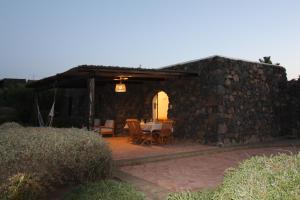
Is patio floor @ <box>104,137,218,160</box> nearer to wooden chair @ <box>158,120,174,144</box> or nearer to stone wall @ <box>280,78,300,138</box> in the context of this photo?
wooden chair @ <box>158,120,174,144</box>

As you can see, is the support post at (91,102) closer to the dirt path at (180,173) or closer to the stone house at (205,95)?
the stone house at (205,95)

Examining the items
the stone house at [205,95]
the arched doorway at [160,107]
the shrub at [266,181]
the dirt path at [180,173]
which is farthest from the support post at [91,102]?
the shrub at [266,181]

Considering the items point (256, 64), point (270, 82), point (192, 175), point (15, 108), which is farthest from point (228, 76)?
point (15, 108)

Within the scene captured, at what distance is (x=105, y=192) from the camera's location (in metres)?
3.89

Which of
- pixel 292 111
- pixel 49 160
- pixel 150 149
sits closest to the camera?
pixel 49 160

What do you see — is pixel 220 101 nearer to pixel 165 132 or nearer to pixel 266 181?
pixel 165 132

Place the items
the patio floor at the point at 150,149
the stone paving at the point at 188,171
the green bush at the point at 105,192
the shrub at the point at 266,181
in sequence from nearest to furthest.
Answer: the shrub at the point at 266,181 → the green bush at the point at 105,192 → the stone paving at the point at 188,171 → the patio floor at the point at 150,149

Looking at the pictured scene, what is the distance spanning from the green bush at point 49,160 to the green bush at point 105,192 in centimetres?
45

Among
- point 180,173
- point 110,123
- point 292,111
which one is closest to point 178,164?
point 180,173

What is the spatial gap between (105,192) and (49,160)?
3.10 ft

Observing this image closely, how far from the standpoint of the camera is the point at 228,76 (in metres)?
9.89

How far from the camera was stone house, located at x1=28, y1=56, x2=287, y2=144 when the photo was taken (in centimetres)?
960

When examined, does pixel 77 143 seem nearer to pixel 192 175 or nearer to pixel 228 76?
pixel 192 175

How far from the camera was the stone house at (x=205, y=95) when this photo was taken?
9.60 meters
